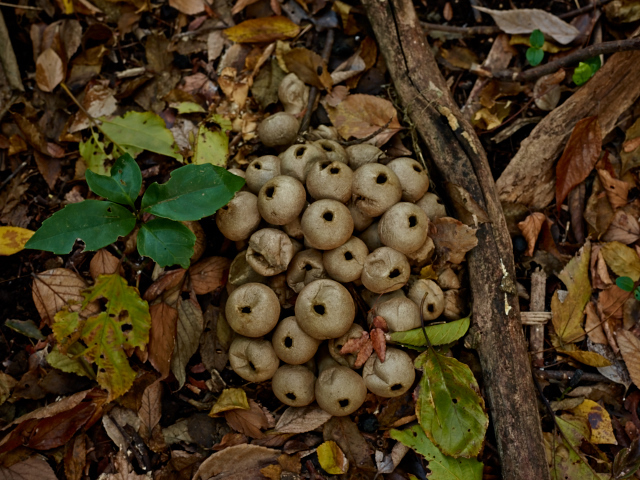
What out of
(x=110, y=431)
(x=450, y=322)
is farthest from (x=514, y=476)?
(x=110, y=431)

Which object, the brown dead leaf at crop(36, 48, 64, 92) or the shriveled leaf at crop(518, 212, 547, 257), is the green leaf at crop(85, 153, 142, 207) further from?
the shriveled leaf at crop(518, 212, 547, 257)

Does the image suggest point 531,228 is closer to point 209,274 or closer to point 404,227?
point 404,227

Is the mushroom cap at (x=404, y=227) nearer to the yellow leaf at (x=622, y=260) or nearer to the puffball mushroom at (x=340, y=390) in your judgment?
the puffball mushroom at (x=340, y=390)

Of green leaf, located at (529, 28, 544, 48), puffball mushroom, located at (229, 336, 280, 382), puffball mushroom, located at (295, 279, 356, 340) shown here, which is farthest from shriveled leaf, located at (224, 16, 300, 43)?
puffball mushroom, located at (229, 336, 280, 382)

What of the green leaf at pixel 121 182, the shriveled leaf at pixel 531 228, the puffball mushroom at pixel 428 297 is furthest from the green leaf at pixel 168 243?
the shriveled leaf at pixel 531 228

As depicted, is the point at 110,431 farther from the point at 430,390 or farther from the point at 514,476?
the point at 514,476
